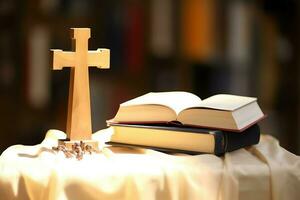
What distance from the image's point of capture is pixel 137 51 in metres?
1.83

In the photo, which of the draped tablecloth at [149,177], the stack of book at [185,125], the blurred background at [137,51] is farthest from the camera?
the blurred background at [137,51]

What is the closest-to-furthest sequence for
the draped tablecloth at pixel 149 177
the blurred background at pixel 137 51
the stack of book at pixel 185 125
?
1. the draped tablecloth at pixel 149 177
2. the stack of book at pixel 185 125
3. the blurred background at pixel 137 51

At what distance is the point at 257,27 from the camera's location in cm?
182

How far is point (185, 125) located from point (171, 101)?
74mm

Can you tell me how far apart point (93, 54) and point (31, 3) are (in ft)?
2.03

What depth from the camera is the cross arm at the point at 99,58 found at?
1202 mm

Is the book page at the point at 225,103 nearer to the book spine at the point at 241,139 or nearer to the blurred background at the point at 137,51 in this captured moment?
the book spine at the point at 241,139

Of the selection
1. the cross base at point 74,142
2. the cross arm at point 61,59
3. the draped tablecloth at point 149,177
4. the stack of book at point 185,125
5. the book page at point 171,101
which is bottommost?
the draped tablecloth at point 149,177

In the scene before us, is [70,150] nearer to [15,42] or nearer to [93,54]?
[93,54]

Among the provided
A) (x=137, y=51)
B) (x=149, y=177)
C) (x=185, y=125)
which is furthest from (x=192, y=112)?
(x=137, y=51)

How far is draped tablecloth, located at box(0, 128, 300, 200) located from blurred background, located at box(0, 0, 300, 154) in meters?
0.68

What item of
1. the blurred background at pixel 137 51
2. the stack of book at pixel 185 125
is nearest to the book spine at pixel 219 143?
the stack of book at pixel 185 125

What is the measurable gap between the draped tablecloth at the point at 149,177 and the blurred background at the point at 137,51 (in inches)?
26.7

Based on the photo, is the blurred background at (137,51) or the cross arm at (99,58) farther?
the blurred background at (137,51)
